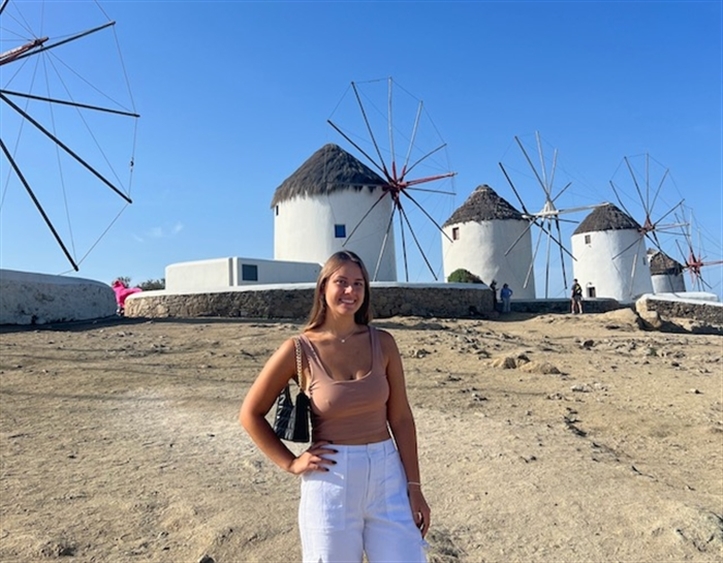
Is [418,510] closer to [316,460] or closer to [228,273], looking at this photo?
[316,460]

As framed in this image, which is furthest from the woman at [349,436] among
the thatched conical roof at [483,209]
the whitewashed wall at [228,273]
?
the thatched conical roof at [483,209]

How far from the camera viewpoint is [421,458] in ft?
14.9

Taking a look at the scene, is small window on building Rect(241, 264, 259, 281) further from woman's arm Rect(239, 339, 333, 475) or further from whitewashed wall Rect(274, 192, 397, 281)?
woman's arm Rect(239, 339, 333, 475)

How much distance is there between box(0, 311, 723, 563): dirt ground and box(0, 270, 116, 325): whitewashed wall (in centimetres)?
240

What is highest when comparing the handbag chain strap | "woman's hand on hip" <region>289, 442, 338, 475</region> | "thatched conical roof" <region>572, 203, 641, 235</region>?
"thatched conical roof" <region>572, 203, 641, 235</region>

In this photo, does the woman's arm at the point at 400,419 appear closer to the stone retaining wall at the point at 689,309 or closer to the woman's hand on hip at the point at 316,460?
the woman's hand on hip at the point at 316,460

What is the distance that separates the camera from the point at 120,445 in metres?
4.65

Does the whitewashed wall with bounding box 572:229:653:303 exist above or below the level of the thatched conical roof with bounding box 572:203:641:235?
below

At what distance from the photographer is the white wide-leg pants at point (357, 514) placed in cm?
179

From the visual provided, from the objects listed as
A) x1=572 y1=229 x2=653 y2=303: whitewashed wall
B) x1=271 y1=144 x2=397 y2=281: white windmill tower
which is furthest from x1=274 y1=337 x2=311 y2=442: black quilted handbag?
x1=572 y1=229 x2=653 y2=303: whitewashed wall

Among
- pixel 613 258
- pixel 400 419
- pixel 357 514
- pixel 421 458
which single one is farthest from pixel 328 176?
pixel 357 514

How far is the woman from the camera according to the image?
5.93ft

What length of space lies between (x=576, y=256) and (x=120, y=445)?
1258 inches

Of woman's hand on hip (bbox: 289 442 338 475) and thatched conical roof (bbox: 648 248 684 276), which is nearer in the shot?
woman's hand on hip (bbox: 289 442 338 475)
